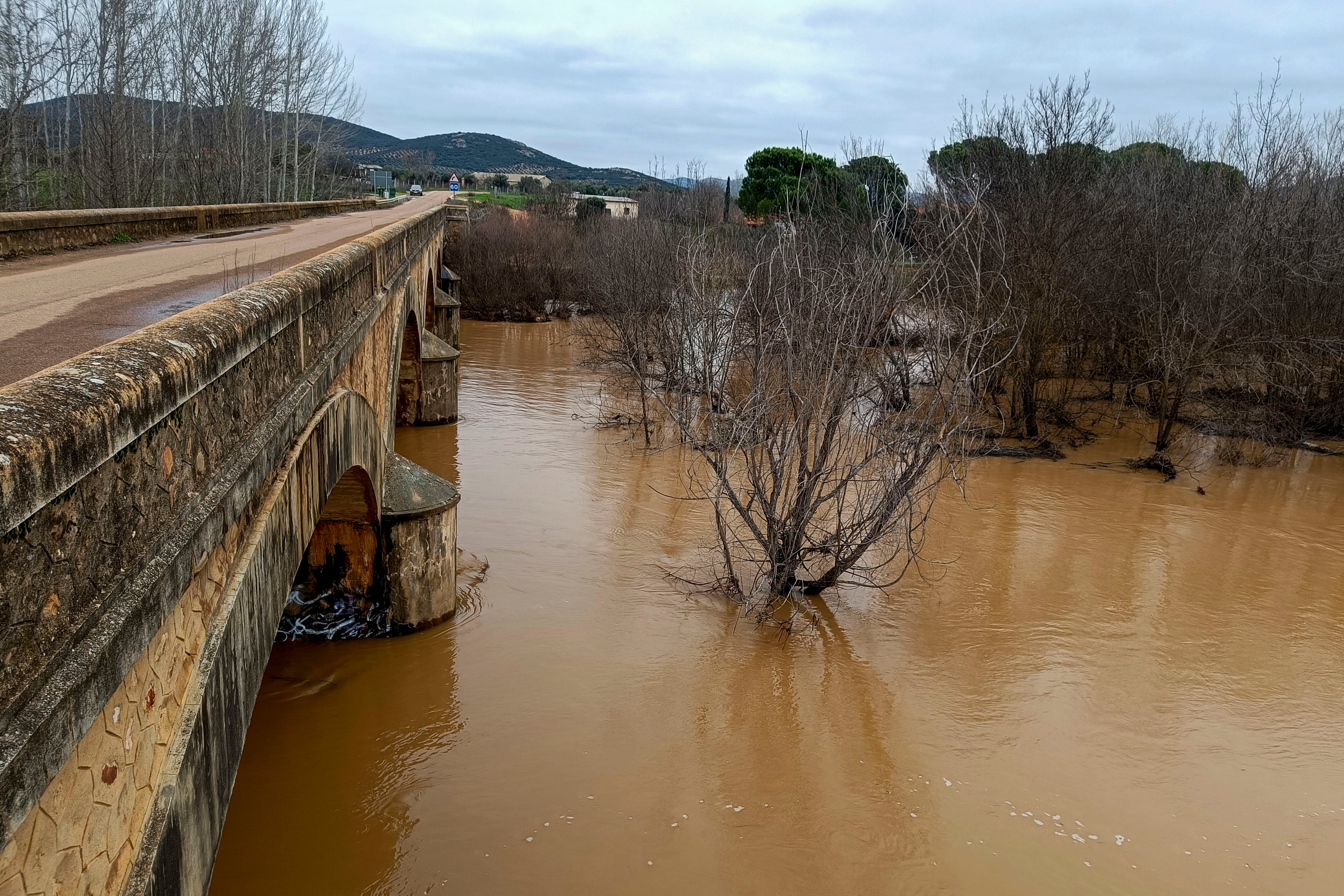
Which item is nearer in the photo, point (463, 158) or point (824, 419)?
point (824, 419)

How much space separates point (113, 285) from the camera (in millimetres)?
6336

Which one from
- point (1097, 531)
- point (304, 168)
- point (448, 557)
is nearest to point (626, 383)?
point (1097, 531)

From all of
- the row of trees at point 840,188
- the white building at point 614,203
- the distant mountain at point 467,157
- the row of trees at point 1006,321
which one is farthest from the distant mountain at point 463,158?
the row of trees at point 1006,321

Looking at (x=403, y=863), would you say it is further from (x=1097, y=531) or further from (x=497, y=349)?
(x=497, y=349)

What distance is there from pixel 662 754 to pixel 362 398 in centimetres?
332

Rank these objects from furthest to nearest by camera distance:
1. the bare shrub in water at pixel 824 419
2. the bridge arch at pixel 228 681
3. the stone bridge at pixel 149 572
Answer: the bare shrub in water at pixel 824 419 < the bridge arch at pixel 228 681 < the stone bridge at pixel 149 572

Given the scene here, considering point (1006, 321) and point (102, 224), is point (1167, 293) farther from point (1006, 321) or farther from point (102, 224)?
point (102, 224)

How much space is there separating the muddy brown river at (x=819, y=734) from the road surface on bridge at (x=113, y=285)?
130 inches

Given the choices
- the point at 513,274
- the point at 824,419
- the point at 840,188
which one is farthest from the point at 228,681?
the point at 513,274

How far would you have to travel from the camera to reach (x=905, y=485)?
29.7ft

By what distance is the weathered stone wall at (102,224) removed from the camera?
848 cm

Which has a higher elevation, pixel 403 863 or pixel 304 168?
pixel 304 168

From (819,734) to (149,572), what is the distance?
246 inches

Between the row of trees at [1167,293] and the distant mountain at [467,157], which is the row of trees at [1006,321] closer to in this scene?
the row of trees at [1167,293]
